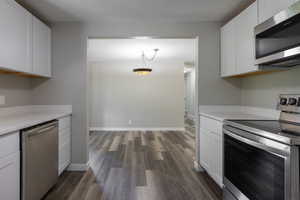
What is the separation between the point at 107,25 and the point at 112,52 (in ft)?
7.40

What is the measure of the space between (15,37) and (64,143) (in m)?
1.49

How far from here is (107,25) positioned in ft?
9.80

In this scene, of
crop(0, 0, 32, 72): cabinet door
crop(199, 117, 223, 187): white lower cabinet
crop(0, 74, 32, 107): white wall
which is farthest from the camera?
crop(0, 74, 32, 107): white wall

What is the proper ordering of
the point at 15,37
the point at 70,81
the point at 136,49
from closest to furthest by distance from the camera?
1. the point at 15,37
2. the point at 70,81
3. the point at 136,49

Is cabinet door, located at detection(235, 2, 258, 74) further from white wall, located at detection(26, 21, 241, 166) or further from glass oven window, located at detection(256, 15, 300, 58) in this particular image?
white wall, located at detection(26, 21, 241, 166)

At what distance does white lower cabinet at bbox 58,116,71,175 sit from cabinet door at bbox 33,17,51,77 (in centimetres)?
76

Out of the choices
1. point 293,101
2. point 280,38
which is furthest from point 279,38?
point 293,101

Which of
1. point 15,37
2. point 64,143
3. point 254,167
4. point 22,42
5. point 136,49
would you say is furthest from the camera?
point 136,49

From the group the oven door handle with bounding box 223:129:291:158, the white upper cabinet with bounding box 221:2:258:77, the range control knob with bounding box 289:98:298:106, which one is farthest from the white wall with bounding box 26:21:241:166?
the oven door handle with bounding box 223:129:291:158

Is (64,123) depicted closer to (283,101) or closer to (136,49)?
(283,101)

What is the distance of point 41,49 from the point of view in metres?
2.65

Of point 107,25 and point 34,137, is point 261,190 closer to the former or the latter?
point 34,137

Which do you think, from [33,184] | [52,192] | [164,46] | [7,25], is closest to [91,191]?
[52,192]

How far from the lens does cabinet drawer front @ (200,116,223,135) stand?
221cm
